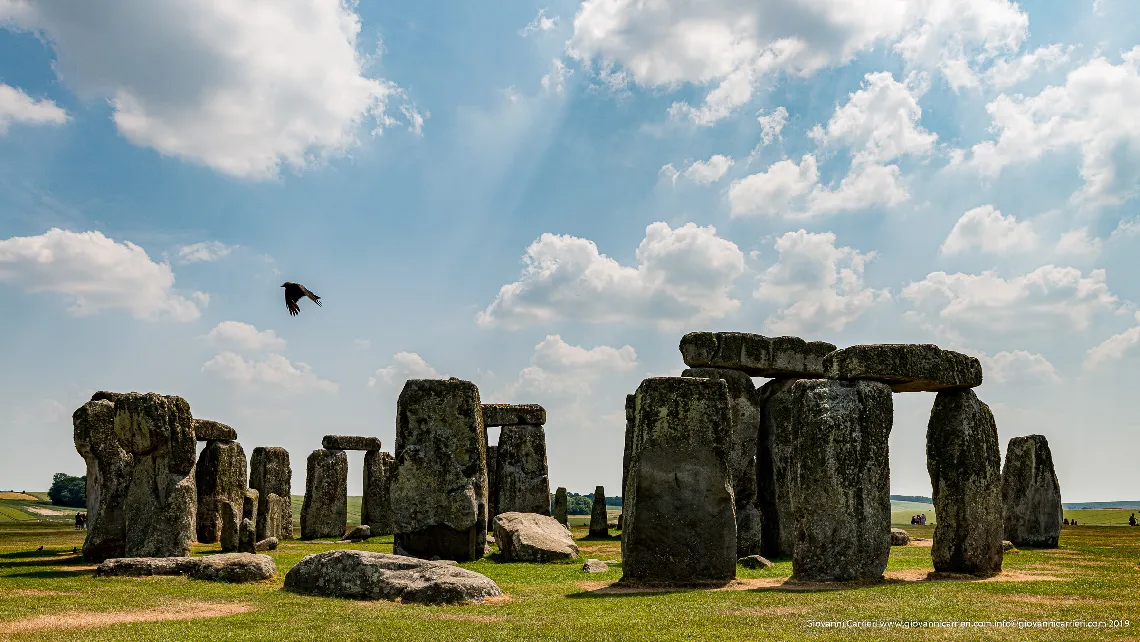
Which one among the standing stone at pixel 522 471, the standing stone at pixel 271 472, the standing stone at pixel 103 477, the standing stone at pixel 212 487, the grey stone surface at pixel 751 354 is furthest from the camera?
the standing stone at pixel 271 472

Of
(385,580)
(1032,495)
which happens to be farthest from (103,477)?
(1032,495)

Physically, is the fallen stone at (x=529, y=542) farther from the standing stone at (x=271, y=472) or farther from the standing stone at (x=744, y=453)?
the standing stone at (x=271, y=472)

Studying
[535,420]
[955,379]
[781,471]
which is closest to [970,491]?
[955,379]

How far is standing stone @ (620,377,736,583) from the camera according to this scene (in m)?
13.0

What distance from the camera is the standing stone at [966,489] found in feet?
45.5

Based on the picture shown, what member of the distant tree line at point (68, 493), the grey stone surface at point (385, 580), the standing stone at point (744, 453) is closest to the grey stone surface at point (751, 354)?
the standing stone at point (744, 453)

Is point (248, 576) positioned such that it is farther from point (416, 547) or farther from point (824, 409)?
point (824, 409)

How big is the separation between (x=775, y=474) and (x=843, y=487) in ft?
21.4

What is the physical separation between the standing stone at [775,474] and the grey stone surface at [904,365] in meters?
4.80

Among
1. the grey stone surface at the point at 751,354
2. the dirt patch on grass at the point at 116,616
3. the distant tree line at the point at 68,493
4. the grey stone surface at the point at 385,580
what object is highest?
the grey stone surface at the point at 751,354

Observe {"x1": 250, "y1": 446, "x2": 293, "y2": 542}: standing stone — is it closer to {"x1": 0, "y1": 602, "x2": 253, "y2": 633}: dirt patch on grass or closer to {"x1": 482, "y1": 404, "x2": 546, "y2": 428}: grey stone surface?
{"x1": 482, "y1": 404, "x2": 546, "y2": 428}: grey stone surface

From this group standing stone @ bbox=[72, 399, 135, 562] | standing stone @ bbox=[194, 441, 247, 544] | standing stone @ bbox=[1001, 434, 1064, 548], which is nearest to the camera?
standing stone @ bbox=[72, 399, 135, 562]

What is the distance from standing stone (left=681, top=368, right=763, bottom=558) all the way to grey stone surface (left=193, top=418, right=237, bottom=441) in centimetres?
1420

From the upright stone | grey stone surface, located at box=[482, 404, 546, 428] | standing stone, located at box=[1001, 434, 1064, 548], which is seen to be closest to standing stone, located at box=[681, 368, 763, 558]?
standing stone, located at box=[1001, 434, 1064, 548]
